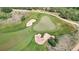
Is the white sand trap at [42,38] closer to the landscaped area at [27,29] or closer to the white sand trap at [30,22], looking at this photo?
the landscaped area at [27,29]

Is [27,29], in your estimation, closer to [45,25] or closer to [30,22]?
[30,22]

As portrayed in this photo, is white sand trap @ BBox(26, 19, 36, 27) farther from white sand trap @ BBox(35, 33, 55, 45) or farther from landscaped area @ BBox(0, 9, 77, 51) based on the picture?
white sand trap @ BBox(35, 33, 55, 45)

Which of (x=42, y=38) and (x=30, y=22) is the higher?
(x=30, y=22)

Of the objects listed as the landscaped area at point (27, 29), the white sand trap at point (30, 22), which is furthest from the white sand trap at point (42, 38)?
the white sand trap at point (30, 22)

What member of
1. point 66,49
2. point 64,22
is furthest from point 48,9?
point 66,49

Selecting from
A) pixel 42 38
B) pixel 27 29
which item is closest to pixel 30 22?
pixel 27 29
